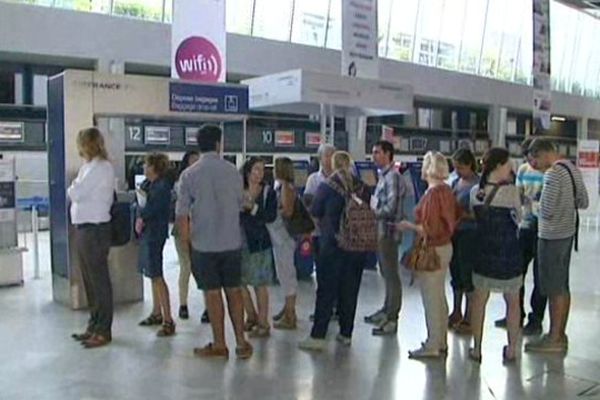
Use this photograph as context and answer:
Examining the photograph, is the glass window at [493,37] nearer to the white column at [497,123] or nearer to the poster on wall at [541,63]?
the white column at [497,123]

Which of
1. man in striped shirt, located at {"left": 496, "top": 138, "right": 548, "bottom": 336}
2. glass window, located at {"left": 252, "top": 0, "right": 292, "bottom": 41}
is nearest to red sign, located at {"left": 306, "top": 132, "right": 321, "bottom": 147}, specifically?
glass window, located at {"left": 252, "top": 0, "right": 292, "bottom": 41}

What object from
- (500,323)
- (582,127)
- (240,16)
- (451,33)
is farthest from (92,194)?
(582,127)

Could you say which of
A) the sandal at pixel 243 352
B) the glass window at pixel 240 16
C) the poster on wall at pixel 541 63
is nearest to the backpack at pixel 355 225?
the sandal at pixel 243 352

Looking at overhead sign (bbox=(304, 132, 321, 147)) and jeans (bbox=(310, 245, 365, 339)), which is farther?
overhead sign (bbox=(304, 132, 321, 147))

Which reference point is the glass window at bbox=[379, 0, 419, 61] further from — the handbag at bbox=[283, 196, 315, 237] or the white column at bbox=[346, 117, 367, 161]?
the handbag at bbox=[283, 196, 315, 237]

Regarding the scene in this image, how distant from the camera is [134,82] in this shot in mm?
5652

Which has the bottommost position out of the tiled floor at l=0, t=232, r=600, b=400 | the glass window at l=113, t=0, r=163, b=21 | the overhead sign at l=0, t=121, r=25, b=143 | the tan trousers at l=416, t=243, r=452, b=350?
the tiled floor at l=0, t=232, r=600, b=400

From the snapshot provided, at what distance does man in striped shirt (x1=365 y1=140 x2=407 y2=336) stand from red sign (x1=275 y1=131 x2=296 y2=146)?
34.9ft

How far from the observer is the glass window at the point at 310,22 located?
1490cm

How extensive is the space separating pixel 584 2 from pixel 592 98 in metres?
5.85

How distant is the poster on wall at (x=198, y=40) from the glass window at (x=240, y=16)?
4858mm

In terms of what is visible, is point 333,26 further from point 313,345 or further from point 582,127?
point 582,127

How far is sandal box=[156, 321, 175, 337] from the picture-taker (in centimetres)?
468

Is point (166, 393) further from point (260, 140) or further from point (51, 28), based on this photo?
point (260, 140)
